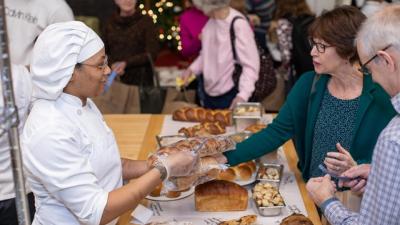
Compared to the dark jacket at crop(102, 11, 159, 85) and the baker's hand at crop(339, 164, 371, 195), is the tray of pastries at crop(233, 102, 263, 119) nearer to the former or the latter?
the baker's hand at crop(339, 164, 371, 195)

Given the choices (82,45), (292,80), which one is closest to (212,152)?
(82,45)

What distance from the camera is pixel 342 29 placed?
2.07 meters

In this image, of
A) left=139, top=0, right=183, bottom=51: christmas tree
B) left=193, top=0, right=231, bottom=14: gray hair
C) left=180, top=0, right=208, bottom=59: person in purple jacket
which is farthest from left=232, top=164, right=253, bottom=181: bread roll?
left=139, top=0, right=183, bottom=51: christmas tree

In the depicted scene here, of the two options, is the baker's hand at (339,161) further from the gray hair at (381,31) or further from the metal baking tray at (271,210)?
the gray hair at (381,31)

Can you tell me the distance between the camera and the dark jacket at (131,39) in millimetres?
3756

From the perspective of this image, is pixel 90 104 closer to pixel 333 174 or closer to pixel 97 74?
pixel 97 74

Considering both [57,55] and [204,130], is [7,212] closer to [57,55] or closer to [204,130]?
[57,55]

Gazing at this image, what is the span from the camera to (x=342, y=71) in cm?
214

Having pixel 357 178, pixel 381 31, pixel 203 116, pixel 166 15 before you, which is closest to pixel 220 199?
pixel 357 178

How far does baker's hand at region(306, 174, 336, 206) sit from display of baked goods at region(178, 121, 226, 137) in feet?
3.31

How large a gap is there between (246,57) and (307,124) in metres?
1.06

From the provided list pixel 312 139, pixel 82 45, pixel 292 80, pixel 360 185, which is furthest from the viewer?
pixel 292 80

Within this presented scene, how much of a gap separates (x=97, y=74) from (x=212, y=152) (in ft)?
2.24

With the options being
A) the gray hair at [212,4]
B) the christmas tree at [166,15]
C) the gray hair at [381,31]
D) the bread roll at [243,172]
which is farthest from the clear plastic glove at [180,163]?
the christmas tree at [166,15]
